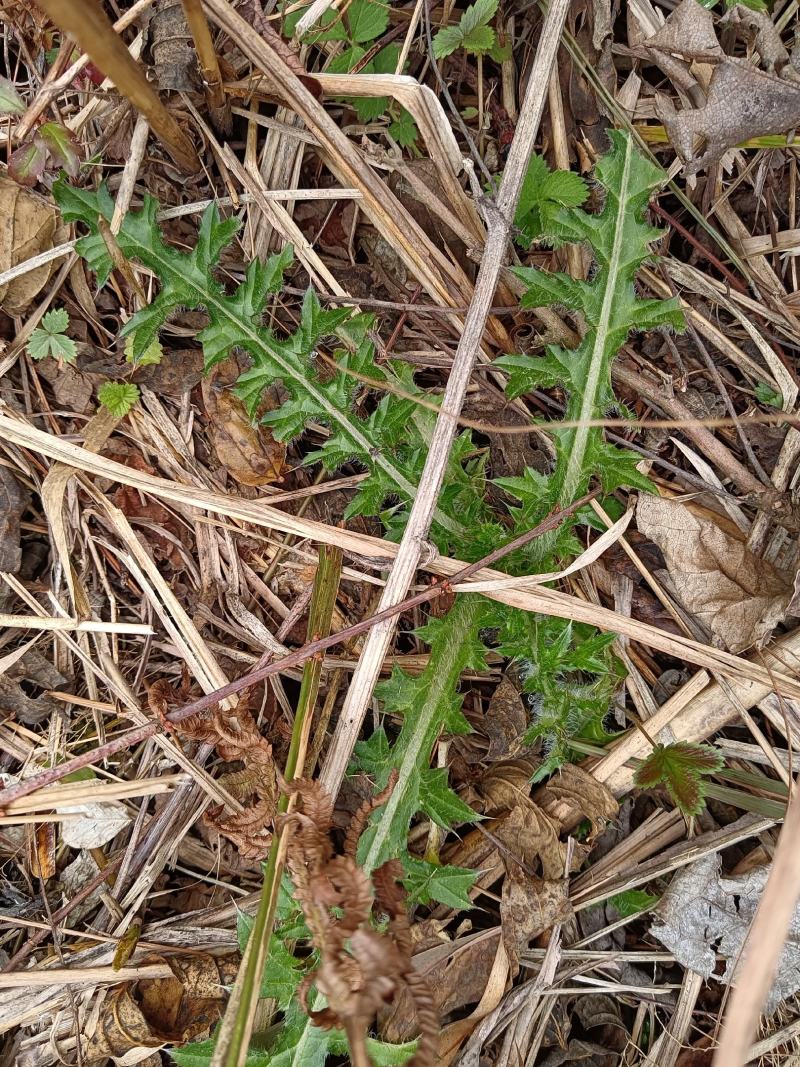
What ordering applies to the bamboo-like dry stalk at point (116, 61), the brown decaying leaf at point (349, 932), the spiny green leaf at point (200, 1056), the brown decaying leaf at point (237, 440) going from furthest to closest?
the brown decaying leaf at point (237, 440) < the spiny green leaf at point (200, 1056) < the bamboo-like dry stalk at point (116, 61) < the brown decaying leaf at point (349, 932)

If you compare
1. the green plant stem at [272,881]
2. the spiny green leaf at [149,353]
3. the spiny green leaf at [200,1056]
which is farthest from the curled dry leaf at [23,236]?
the spiny green leaf at [200,1056]

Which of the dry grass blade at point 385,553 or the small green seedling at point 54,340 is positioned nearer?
the dry grass blade at point 385,553

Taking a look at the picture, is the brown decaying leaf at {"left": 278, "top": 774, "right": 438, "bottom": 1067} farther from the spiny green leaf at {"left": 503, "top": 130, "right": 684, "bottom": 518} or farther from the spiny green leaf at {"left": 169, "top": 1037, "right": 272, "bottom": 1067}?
the spiny green leaf at {"left": 503, "top": 130, "right": 684, "bottom": 518}

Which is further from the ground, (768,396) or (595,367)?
(595,367)

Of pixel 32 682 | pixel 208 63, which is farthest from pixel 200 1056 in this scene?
pixel 208 63

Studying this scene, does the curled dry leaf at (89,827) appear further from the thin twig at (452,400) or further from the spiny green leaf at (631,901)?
the spiny green leaf at (631,901)

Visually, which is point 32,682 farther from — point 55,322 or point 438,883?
point 438,883

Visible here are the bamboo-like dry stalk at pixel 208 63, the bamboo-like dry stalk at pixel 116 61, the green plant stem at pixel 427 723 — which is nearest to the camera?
the bamboo-like dry stalk at pixel 116 61
